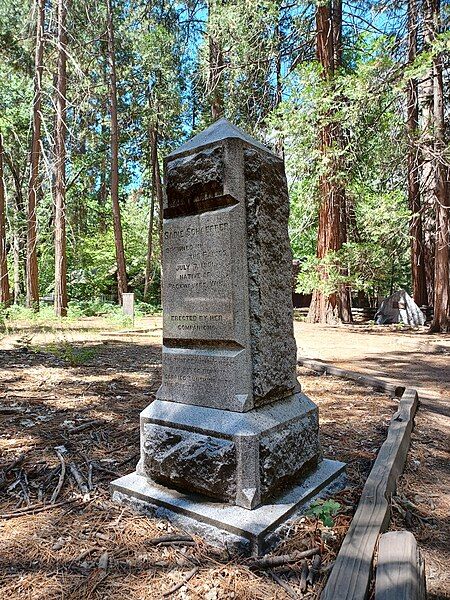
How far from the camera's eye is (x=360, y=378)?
5.70 m

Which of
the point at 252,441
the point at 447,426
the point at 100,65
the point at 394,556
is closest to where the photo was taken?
the point at 394,556

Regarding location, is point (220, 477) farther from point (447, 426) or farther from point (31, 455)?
point (447, 426)

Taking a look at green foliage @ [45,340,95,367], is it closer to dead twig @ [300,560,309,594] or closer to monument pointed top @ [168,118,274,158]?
monument pointed top @ [168,118,274,158]

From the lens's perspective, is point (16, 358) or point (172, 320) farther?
point (16, 358)

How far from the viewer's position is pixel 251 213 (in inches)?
98.1

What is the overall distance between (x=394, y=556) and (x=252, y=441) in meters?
0.83

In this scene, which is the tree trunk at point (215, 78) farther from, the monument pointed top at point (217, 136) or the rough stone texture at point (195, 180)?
the rough stone texture at point (195, 180)

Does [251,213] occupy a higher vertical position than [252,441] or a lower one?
higher

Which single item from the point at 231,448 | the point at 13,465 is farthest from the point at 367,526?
the point at 13,465

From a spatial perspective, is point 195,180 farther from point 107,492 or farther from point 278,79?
point 278,79

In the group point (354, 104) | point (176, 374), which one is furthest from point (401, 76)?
point (176, 374)

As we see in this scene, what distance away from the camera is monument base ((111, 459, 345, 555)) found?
82.4 inches

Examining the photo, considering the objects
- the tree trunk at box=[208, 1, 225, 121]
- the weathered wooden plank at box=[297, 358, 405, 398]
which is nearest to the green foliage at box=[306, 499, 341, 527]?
the weathered wooden plank at box=[297, 358, 405, 398]

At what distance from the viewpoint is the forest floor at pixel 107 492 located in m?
1.91
